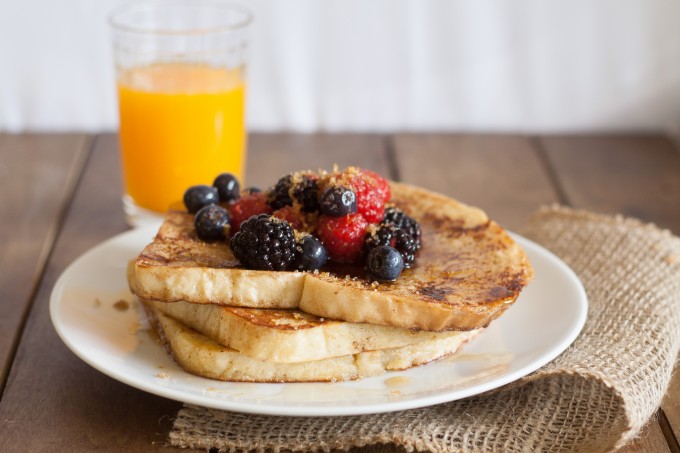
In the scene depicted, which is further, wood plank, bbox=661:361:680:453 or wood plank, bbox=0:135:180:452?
wood plank, bbox=661:361:680:453

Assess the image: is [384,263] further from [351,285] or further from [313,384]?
[313,384]

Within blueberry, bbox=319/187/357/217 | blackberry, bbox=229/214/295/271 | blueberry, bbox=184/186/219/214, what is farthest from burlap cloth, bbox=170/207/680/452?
blueberry, bbox=184/186/219/214

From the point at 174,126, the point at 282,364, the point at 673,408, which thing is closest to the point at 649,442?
the point at 673,408

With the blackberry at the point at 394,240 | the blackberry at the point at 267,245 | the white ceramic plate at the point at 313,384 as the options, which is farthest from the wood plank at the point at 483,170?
the blackberry at the point at 267,245

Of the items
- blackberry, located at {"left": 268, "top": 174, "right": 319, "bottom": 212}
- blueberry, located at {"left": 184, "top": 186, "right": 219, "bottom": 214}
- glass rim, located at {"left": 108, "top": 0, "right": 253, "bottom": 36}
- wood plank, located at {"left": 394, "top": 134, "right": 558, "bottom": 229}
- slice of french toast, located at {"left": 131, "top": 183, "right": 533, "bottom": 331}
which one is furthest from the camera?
wood plank, located at {"left": 394, "top": 134, "right": 558, "bottom": 229}

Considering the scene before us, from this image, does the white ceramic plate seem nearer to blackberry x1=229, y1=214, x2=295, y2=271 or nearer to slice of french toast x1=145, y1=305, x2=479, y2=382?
slice of french toast x1=145, y1=305, x2=479, y2=382

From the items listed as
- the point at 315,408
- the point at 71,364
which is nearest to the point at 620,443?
the point at 315,408

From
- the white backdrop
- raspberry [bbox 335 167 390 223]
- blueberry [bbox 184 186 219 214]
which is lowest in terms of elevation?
the white backdrop

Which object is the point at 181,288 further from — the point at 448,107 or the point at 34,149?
the point at 448,107

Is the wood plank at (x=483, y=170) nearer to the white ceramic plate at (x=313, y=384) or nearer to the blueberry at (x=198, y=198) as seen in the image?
the white ceramic plate at (x=313, y=384)
